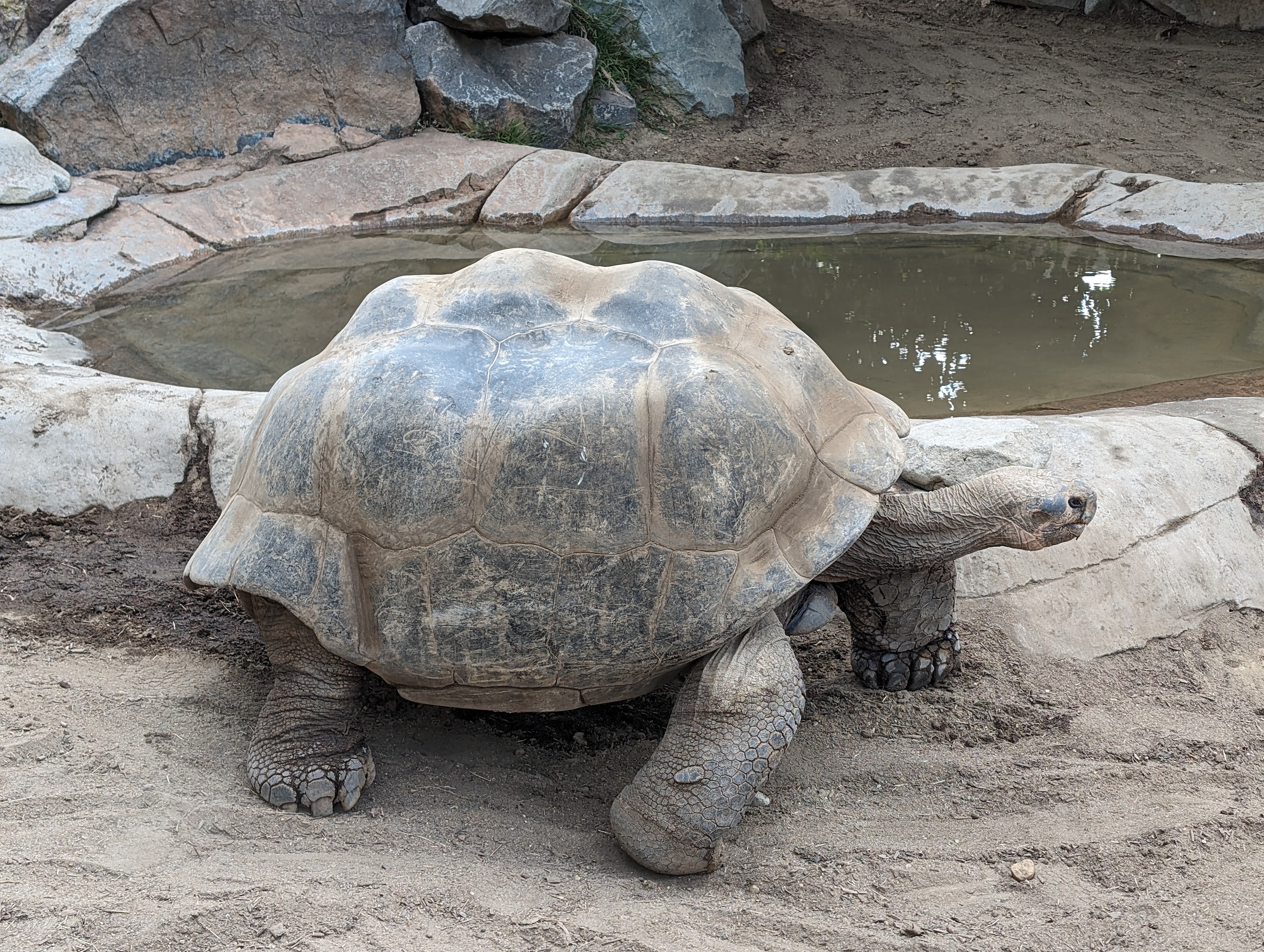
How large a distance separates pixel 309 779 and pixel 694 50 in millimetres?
9868

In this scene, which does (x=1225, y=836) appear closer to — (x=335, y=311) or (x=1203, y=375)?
(x=1203, y=375)

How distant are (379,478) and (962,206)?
21.3 feet

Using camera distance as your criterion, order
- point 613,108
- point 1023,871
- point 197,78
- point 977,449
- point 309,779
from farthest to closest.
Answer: point 613,108, point 197,78, point 977,449, point 309,779, point 1023,871

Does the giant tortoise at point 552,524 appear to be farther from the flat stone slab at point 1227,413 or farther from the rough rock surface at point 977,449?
the flat stone slab at point 1227,413

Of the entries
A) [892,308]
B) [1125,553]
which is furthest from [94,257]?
[1125,553]

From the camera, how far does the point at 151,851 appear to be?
7.27 feet

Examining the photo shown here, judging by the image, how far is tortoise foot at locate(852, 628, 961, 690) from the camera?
10.5 feet

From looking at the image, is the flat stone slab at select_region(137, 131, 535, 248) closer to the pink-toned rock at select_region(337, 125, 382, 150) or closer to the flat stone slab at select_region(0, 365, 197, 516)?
the pink-toned rock at select_region(337, 125, 382, 150)

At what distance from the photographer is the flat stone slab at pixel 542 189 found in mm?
8289

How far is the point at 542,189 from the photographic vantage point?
27.6 ft

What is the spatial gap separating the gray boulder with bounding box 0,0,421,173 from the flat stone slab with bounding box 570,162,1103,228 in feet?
7.84

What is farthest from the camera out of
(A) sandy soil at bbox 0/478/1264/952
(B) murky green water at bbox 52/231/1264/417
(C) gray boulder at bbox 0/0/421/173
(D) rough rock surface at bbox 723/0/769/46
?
(D) rough rock surface at bbox 723/0/769/46

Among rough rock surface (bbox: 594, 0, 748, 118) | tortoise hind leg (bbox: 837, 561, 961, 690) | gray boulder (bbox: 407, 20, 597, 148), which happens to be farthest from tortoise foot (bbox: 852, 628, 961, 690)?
rough rock surface (bbox: 594, 0, 748, 118)

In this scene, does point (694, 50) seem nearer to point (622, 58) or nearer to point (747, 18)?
point (622, 58)
